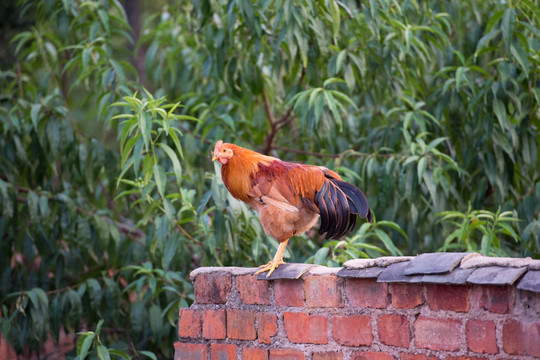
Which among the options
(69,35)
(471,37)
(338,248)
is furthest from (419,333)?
(69,35)

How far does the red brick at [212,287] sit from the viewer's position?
261cm

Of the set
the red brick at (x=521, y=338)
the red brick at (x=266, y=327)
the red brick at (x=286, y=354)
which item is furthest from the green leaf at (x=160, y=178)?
the red brick at (x=521, y=338)

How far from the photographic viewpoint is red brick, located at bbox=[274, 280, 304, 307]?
2357 mm

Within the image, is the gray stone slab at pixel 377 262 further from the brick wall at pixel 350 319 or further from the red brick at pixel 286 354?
the red brick at pixel 286 354

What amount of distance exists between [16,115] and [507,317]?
12.9ft

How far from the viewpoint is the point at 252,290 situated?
98.9 inches

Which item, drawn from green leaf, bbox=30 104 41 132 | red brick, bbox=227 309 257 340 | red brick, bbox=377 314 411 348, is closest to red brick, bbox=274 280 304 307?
red brick, bbox=227 309 257 340

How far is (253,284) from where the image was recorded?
98.9 inches

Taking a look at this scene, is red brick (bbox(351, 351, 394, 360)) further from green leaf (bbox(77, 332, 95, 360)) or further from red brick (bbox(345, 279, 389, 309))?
green leaf (bbox(77, 332, 95, 360))

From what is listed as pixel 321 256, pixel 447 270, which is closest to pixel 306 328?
pixel 447 270

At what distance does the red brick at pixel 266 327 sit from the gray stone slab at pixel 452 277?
679 mm

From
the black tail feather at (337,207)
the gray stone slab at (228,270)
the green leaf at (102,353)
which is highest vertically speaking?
the black tail feather at (337,207)

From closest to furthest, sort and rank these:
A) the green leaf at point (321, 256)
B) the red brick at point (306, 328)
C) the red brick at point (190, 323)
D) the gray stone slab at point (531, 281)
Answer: the gray stone slab at point (531, 281)
the red brick at point (306, 328)
the red brick at point (190, 323)
the green leaf at point (321, 256)

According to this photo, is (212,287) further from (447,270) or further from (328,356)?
(447,270)
